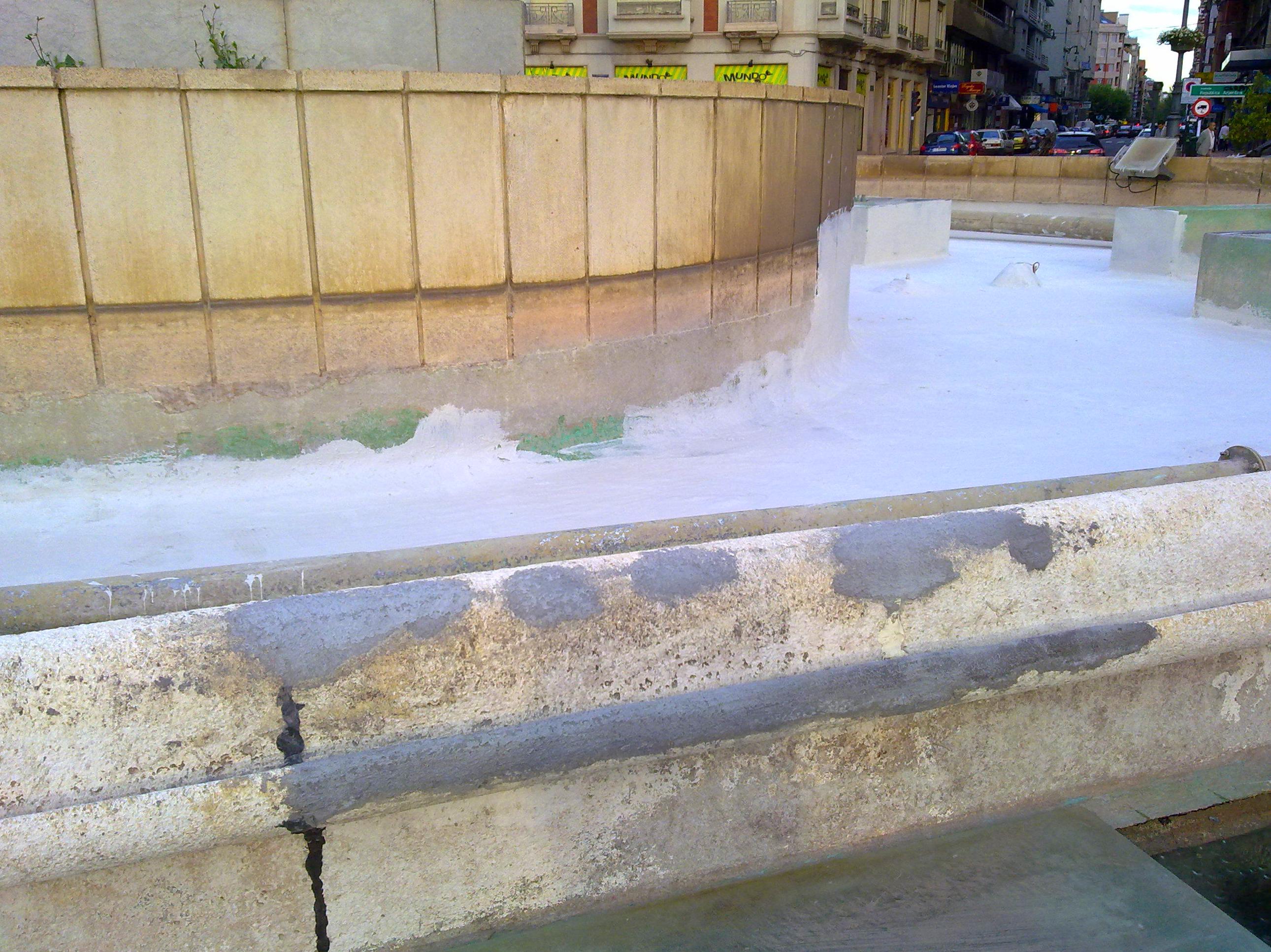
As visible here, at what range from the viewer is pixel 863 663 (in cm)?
245

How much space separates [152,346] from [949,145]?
1375 inches

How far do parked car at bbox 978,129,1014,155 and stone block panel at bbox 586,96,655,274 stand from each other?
107 ft

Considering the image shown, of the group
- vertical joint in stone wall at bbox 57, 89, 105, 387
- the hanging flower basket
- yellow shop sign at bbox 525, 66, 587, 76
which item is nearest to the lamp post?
the hanging flower basket

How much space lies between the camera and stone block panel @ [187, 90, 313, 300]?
477cm

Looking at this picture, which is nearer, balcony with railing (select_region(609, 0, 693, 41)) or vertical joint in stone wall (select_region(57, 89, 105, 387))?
vertical joint in stone wall (select_region(57, 89, 105, 387))

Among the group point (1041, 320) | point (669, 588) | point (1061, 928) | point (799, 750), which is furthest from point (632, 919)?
point (1041, 320)

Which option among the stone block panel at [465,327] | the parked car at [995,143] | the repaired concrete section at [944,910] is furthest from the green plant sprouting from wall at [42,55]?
the parked car at [995,143]

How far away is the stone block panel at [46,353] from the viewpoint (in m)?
4.69

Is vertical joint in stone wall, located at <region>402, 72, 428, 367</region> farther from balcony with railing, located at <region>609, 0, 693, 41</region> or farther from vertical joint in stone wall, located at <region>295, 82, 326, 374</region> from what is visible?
balcony with railing, located at <region>609, 0, 693, 41</region>

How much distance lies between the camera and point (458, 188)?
516 centimetres

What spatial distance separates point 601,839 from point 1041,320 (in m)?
8.86

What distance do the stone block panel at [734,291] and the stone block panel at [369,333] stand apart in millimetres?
1878

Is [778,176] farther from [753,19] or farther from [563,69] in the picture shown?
[563,69]

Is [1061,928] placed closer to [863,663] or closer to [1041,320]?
[863,663]
